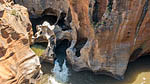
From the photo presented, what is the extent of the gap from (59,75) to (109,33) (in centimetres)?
527

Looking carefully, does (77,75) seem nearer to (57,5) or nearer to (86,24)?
(86,24)

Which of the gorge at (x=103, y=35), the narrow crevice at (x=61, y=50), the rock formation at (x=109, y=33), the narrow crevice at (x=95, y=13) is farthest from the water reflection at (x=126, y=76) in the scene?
the narrow crevice at (x=95, y=13)

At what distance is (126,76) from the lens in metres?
13.2

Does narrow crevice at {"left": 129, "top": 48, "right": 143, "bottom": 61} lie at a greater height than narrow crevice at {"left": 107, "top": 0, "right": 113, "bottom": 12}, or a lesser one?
lesser

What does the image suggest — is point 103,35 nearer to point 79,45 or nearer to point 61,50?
point 79,45

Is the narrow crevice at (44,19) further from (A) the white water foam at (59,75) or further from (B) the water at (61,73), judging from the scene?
(A) the white water foam at (59,75)

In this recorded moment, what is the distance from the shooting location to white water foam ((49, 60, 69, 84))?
13386mm

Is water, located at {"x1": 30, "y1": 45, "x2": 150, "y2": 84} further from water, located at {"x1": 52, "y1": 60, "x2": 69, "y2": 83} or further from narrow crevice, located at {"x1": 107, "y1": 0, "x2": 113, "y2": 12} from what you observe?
narrow crevice, located at {"x1": 107, "y1": 0, "x2": 113, "y2": 12}

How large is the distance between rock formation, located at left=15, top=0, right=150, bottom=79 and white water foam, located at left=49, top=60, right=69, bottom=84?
85 cm

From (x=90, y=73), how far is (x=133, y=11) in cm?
568

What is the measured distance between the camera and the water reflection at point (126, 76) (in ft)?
42.0

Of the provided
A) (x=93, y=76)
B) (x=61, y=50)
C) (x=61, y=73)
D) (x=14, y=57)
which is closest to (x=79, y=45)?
(x=61, y=50)

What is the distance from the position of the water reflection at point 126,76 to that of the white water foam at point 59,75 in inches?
13.2

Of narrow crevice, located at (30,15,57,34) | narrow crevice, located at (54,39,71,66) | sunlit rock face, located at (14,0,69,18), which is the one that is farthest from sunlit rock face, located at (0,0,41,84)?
narrow crevice, located at (30,15,57,34)
